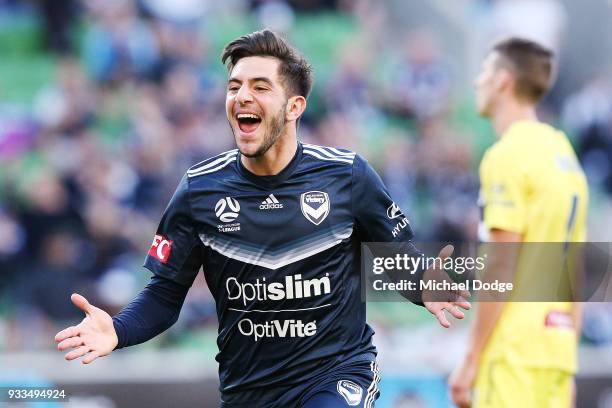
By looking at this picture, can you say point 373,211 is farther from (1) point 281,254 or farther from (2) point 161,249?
(2) point 161,249

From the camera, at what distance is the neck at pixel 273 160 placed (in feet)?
16.4

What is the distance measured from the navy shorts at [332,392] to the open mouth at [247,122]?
3.79ft

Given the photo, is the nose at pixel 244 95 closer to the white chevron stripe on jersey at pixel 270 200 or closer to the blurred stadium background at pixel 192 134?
the white chevron stripe on jersey at pixel 270 200

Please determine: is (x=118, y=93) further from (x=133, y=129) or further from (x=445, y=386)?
(x=445, y=386)

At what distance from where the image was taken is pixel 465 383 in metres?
5.18

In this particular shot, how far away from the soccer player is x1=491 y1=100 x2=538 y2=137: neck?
0.89 meters

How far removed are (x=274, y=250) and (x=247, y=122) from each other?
610 mm

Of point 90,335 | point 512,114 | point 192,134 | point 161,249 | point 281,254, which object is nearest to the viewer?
point 90,335

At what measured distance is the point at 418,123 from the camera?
1170cm

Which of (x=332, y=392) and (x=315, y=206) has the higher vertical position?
(x=315, y=206)

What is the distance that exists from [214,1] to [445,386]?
5770 millimetres

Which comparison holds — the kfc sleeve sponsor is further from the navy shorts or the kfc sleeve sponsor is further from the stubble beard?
the navy shorts

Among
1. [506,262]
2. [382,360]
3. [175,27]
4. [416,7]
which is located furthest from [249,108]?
[416,7]

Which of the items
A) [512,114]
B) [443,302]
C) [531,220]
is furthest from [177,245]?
[512,114]
